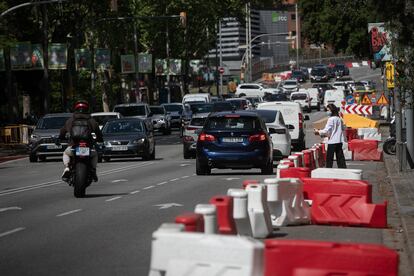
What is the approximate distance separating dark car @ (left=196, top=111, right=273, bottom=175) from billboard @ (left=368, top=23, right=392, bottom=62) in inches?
138

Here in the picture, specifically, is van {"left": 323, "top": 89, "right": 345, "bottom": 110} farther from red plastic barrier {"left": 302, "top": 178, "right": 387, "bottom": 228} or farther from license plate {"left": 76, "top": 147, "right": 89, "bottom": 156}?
red plastic barrier {"left": 302, "top": 178, "right": 387, "bottom": 228}

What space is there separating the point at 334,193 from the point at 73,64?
60.1m

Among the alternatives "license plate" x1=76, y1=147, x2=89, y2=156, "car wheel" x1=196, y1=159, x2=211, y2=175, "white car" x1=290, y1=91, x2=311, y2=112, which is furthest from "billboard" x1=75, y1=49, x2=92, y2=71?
"license plate" x1=76, y1=147, x2=89, y2=156

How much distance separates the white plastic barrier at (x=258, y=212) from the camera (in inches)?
583

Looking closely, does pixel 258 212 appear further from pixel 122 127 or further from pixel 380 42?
pixel 122 127

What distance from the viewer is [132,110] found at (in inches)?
2309

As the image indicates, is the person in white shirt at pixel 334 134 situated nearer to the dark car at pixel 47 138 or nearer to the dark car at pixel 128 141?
the dark car at pixel 128 141

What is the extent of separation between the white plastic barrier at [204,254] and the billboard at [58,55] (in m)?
55.4

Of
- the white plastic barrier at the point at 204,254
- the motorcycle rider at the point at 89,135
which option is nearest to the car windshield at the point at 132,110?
the motorcycle rider at the point at 89,135

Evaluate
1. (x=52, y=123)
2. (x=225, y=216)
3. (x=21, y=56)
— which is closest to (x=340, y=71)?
(x=21, y=56)

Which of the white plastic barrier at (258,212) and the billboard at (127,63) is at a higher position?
the white plastic barrier at (258,212)

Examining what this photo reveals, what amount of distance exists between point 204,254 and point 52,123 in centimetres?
3454

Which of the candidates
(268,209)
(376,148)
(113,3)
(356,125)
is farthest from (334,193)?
(113,3)

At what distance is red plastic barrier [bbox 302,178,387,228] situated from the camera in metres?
16.4
